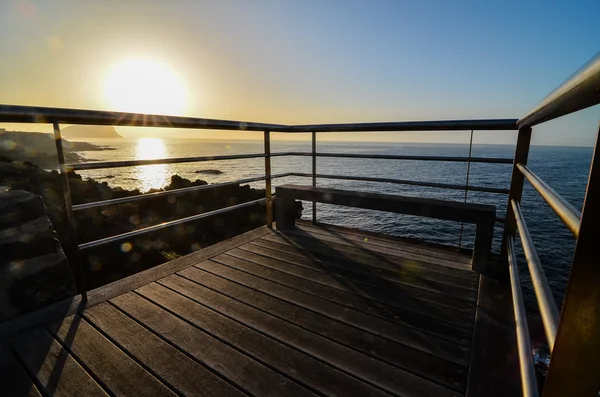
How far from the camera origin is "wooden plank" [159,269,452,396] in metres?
1.16

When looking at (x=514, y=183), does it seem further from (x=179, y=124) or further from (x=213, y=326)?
(x=179, y=124)

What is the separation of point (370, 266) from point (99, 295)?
71.5 inches

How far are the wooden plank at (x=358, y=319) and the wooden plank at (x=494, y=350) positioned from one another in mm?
74

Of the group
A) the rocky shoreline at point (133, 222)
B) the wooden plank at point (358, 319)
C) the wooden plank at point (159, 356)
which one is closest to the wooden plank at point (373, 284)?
the wooden plank at point (358, 319)

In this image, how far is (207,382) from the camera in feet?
3.88

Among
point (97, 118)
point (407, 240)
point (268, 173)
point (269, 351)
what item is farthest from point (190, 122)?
point (407, 240)

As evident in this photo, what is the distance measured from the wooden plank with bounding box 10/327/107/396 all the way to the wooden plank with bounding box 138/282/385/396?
48 cm

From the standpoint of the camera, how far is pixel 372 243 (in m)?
2.66

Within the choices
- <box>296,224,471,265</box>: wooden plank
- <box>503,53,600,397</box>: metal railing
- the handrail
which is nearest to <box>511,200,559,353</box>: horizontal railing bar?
<box>503,53,600,397</box>: metal railing

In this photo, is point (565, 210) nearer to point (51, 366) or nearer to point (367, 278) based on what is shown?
point (367, 278)

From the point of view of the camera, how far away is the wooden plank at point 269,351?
1.17 m

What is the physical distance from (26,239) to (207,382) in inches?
77.1

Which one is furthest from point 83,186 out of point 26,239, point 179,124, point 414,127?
point 414,127

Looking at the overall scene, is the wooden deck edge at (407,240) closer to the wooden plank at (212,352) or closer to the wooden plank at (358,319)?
the wooden plank at (358,319)
